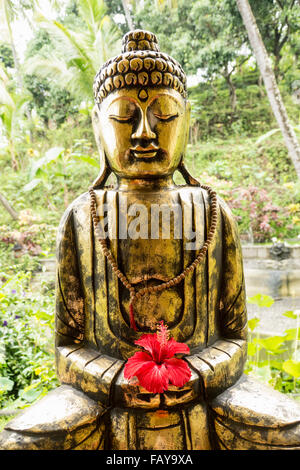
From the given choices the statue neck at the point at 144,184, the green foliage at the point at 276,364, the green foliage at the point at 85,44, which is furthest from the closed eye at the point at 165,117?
the green foliage at the point at 85,44

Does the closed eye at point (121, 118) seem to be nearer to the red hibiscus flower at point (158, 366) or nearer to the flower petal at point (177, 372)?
the red hibiscus flower at point (158, 366)

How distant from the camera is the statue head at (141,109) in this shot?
1635 mm

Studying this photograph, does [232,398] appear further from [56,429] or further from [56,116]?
[56,116]

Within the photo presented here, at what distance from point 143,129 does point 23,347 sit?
2556 mm

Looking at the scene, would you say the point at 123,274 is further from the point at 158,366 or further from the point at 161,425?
the point at 161,425

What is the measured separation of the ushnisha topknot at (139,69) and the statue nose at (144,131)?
0.17m

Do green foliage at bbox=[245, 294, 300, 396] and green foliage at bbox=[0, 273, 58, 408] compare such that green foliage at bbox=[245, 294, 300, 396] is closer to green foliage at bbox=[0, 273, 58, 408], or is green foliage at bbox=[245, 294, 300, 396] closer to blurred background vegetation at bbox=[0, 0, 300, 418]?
green foliage at bbox=[0, 273, 58, 408]

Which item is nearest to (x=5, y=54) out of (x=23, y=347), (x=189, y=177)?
(x=23, y=347)

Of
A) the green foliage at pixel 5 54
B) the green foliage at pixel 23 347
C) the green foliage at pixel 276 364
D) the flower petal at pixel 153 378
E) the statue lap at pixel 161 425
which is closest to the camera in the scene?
the flower petal at pixel 153 378

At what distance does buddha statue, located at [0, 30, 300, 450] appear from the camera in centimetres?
146

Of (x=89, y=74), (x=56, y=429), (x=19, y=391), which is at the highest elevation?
(x=89, y=74)

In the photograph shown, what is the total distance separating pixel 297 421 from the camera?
139cm
